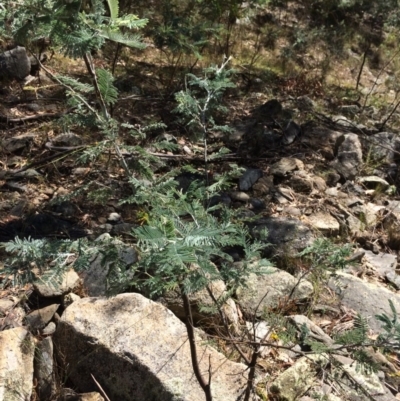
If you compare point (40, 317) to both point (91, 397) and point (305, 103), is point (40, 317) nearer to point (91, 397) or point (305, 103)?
point (91, 397)

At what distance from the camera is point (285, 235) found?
146 inches

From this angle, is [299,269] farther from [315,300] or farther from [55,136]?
[55,136]

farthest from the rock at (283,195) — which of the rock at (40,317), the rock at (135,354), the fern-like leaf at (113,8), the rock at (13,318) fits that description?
the fern-like leaf at (113,8)

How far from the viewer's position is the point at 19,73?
17.0 ft

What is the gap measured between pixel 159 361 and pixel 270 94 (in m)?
4.40

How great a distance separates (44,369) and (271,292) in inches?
56.3

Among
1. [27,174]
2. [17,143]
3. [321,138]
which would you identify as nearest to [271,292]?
[27,174]

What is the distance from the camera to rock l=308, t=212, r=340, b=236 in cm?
392

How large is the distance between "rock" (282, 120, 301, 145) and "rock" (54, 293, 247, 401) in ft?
9.19

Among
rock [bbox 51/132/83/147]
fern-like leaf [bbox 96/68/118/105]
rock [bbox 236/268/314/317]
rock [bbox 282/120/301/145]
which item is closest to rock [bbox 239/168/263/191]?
rock [bbox 282/120/301/145]

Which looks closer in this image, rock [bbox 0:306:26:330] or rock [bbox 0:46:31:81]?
rock [bbox 0:306:26:330]

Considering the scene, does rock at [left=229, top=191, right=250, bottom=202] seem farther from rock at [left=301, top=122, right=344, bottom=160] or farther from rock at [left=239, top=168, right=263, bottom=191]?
rock at [left=301, top=122, right=344, bottom=160]

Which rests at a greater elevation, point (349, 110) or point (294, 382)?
point (349, 110)

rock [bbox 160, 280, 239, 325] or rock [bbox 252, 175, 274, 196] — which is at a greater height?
rock [bbox 252, 175, 274, 196]
